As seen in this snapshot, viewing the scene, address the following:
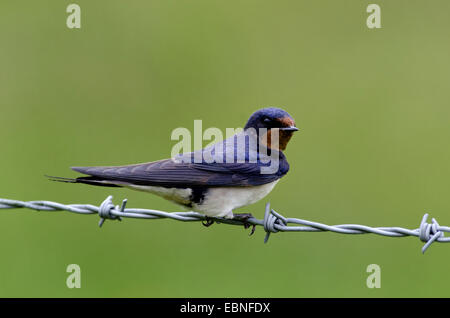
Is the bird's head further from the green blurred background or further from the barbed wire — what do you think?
the green blurred background

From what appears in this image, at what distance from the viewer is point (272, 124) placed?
4.25 m

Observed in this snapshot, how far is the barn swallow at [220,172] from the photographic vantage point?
3744mm

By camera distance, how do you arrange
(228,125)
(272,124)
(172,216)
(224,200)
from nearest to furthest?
1. (172,216)
2. (224,200)
3. (272,124)
4. (228,125)

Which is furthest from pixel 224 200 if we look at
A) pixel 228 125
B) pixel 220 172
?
pixel 228 125

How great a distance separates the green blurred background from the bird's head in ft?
7.12

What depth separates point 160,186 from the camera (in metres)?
3.83

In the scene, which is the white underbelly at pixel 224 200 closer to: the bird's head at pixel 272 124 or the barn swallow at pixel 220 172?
the barn swallow at pixel 220 172

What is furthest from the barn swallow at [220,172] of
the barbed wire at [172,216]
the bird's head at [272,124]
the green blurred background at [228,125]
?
the green blurred background at [228,125]

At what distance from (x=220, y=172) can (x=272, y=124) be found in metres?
0.51

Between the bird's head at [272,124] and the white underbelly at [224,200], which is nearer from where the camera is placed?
the white underbelly at [224,200]

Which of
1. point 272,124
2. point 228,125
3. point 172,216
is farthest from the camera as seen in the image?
point 228,125

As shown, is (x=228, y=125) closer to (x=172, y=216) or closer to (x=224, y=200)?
(x=224, y=200)

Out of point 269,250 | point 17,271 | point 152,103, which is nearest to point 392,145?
point 269,250

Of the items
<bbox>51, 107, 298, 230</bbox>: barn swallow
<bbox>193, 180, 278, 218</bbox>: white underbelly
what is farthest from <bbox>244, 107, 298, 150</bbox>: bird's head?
<bbox>193, 180, 278, 218</bbox>: white underbelly
